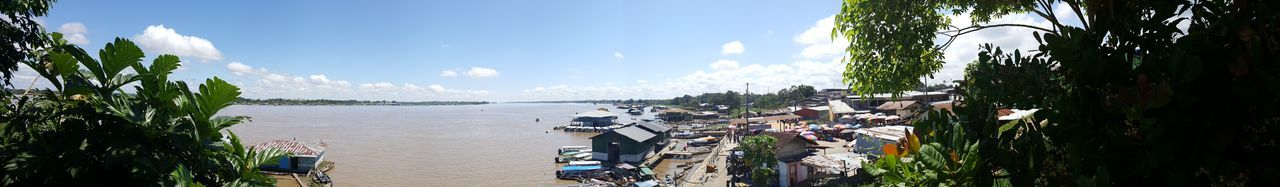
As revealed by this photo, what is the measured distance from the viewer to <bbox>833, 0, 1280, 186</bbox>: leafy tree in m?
1.18

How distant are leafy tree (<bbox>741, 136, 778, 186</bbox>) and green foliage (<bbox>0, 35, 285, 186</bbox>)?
14.6m

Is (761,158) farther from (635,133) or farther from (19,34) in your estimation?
(19,34)

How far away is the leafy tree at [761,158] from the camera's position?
15.8 meters

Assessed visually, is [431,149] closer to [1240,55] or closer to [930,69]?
→ [930,69]

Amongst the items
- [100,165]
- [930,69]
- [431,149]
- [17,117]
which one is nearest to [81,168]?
[100,165]

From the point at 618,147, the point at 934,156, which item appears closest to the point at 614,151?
the point at 618,147

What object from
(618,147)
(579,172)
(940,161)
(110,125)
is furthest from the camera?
(618,147)

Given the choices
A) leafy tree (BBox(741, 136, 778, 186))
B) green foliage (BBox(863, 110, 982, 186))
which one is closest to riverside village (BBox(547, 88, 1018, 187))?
leafy tree (BBox(741, 136, 778, 186))

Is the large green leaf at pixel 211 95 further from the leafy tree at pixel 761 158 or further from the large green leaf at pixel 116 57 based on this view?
the leafy tree at pixel 761 158

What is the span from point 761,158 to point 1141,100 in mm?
15493

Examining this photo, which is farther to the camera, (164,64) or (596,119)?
(596,119)

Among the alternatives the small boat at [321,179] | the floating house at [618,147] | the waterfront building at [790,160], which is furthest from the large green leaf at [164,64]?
the floating house at [618,147]

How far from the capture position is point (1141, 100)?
3.86 ft

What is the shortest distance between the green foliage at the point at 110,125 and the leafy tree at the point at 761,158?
14.6 m
